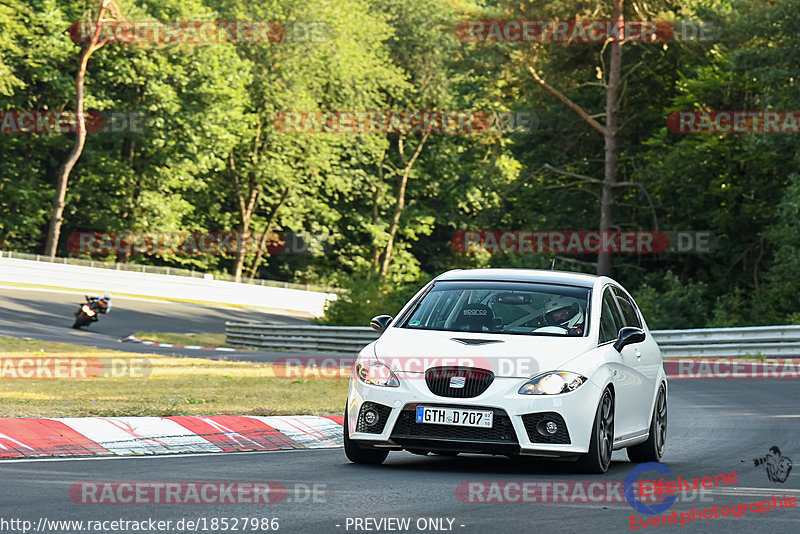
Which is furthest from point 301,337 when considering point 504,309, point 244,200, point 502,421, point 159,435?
point 244,200

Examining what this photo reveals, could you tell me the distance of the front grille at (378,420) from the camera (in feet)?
31.1

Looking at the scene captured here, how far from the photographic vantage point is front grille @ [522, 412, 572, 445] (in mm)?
9242

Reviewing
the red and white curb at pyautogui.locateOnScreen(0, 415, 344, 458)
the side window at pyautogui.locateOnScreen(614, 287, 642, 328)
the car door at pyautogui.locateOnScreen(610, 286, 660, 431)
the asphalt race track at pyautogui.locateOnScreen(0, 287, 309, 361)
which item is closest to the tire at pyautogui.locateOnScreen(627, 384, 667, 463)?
the car door at pyautogui.locateOnScreen(610, 286, 660, 431)

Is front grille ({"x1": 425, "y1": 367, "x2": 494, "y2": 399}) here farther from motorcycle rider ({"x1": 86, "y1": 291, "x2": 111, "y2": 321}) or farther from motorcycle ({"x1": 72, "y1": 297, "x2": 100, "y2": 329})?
motorcycle rider ({"x1": 86, "y1": 291, "x2": 111, "y2": 321})

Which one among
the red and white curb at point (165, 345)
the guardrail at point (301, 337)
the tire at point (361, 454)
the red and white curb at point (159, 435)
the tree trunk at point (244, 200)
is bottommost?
the red and white curb at point (165, 345)

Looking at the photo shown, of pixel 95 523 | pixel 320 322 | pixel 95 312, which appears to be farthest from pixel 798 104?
pixel 95 523

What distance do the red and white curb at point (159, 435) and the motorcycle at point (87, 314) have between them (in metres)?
25.1

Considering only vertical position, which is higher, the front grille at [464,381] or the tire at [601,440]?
the front grille at [464,381]

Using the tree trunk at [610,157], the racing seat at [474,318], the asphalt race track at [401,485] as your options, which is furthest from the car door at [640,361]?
the tree trunk at [610,157]

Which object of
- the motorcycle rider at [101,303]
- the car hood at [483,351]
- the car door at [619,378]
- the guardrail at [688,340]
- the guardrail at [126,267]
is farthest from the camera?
the guardrail at [126,267]

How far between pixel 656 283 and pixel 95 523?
4023 centimetres

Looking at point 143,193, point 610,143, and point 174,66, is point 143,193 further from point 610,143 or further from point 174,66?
point 610,143

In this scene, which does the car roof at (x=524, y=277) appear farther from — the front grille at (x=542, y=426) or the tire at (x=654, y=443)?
the front grille at (x=542, y=426)

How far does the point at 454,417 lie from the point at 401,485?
823 millimetres
